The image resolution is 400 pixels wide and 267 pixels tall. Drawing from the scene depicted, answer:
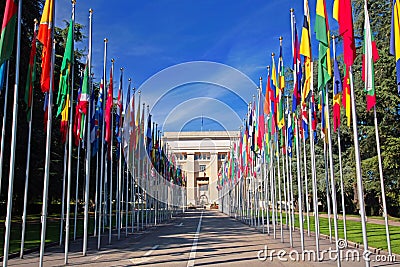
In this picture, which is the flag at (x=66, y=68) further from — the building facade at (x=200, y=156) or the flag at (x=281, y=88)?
the building facade at (x=200, y=156)

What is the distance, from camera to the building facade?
96.6 meters

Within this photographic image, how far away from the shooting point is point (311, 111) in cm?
1705

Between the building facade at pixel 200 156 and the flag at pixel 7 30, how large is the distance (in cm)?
8114

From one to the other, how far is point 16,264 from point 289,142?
45.7ft

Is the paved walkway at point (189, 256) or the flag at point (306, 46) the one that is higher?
the flag at point (306, 46)

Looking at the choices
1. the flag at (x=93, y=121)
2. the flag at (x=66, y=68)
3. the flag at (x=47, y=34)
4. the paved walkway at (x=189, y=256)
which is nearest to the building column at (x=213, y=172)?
the flag at (x=93, y=121)

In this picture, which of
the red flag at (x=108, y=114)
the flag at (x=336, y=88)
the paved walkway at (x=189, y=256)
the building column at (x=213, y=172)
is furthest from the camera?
the building column at (x=213, y=172)

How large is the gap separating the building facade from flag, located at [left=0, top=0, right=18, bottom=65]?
81.1 m

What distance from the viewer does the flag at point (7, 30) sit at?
1202 cm

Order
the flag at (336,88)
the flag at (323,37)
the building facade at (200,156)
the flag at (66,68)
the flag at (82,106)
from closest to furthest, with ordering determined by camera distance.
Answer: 1. the flag at (323,37)
2. the flag at (336,88)
3. the flag at (66,68)
4. the flag at (82,106)
5. the building facade at (200,156)

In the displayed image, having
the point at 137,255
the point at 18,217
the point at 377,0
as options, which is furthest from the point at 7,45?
the point at 18,217

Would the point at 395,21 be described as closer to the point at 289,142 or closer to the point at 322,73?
the point at 322,73

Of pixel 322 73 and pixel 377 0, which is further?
pixel 377 0

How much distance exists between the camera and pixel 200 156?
101 metres
